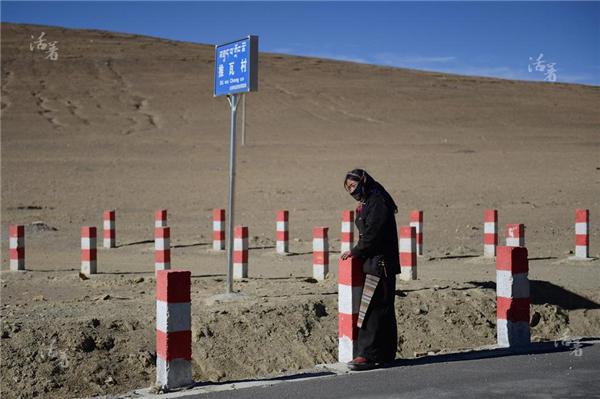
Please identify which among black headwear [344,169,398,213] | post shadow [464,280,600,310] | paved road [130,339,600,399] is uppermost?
black headwear [344,169,398,213]

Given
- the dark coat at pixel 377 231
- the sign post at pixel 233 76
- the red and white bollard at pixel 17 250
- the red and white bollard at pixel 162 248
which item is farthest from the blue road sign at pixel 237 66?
the red and white bollard at pixel 17 250

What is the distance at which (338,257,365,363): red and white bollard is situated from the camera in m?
7.46

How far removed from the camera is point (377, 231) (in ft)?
24.0

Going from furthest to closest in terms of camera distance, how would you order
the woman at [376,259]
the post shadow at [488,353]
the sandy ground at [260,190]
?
the sandy ground at [260,190] < the post shadow at [488,353] < the woman at [376,259]

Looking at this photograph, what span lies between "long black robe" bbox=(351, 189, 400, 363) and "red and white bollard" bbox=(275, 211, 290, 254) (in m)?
9.20

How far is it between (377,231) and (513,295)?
1.68 meters

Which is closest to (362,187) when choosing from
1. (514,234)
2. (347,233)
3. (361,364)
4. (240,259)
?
(361,364)

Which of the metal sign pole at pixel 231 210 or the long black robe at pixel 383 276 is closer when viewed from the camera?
the long black robe at pixel 383 276

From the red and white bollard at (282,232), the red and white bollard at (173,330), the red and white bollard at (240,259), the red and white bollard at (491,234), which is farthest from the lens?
the red and white bollard at (282,232)

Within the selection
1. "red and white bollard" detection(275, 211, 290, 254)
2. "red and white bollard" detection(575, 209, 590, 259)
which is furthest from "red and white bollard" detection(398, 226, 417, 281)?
"red and white bollard" detection(275, 211, 290, 254)

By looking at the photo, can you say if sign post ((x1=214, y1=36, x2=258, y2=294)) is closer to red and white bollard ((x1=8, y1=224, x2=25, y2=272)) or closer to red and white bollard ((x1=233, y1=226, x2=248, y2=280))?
red and white bollard ((x1=233, y1=226, x2=248, y2=280))

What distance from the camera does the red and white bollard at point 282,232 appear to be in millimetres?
16609

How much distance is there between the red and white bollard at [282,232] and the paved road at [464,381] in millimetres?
9181

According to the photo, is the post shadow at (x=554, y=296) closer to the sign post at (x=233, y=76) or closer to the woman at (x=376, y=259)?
the sign post at (x=233, y=76)
